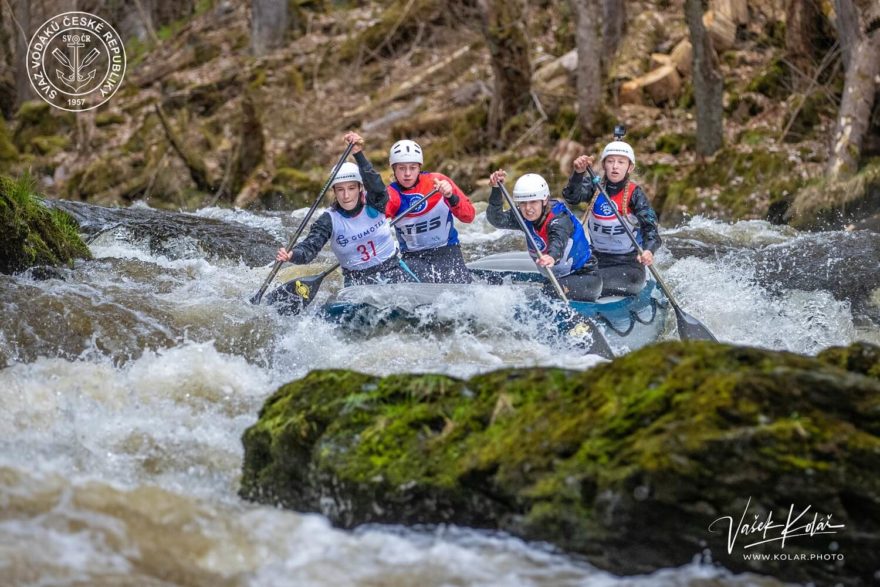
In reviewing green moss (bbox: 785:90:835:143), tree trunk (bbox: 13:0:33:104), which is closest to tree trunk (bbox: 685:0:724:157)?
green moss (bbox: 785:90:835:143)

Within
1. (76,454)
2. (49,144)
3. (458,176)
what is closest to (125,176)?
(49,144)

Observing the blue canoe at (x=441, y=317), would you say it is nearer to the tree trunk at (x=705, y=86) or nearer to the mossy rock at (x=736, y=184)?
the mossy rock at (x=736, y=184)

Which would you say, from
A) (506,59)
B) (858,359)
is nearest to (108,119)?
(506,59)

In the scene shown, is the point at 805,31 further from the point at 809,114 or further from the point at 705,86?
the point at 705,86

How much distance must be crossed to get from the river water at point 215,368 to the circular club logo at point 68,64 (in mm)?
10594

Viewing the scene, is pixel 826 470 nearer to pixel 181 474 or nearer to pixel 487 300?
pixel 181 474

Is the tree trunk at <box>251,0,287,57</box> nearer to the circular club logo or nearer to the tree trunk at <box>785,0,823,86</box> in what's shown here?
the circular club logo

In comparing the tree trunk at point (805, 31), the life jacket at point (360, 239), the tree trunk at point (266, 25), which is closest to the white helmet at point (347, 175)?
the life jacket at point (360, 239)

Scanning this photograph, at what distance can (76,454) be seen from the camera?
177 inches

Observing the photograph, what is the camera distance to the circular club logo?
829 inches

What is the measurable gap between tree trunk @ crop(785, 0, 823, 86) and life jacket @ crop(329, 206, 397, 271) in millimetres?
8702

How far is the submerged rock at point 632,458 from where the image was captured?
3.24 metres

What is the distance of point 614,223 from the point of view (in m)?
8.90

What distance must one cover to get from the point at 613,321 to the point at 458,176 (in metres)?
8.17
